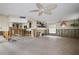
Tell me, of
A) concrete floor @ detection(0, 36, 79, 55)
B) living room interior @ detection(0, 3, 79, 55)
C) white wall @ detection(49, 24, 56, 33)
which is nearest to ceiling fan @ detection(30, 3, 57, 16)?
living room interior @ detection(0, 3, 79, 55)

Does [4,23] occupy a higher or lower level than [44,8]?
lower

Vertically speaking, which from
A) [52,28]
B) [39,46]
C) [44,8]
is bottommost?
[39,46]

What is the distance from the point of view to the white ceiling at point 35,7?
83.3 inches

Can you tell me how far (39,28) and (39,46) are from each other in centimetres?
24

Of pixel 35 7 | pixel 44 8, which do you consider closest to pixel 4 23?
pixel 35 7

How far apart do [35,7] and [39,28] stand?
28 centimetres

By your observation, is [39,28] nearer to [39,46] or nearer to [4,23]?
[39,46]

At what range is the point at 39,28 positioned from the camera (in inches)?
84.4

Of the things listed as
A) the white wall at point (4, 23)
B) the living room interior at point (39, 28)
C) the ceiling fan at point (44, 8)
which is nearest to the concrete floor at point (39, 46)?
the living room interior at point (39, 28)

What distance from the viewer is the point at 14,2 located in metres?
2.14
